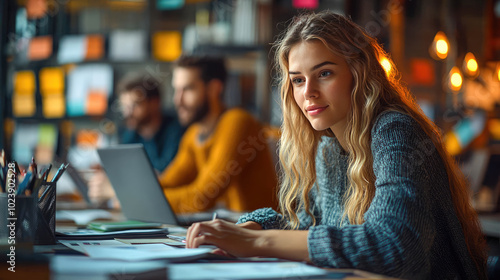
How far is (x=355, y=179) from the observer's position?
1295 millimetres

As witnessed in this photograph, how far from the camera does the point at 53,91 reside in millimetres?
4816

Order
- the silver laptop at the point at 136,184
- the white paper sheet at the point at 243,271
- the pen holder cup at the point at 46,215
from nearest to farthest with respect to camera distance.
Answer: the white paper sheet at the point at 243,271 < the pen holder cup at the point at 46,215 < the silver laptop at the point at 136,184

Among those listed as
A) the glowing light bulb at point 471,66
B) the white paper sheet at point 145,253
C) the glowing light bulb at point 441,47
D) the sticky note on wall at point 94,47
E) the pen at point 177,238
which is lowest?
the pen at point 177,238

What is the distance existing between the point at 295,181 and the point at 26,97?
393 centimetres

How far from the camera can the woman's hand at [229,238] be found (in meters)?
1.01

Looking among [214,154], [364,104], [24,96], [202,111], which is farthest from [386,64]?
[24,96]

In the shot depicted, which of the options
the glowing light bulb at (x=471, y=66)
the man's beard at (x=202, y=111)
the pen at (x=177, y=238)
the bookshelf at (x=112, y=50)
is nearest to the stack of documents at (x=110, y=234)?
the pen at (x=177, y=238)

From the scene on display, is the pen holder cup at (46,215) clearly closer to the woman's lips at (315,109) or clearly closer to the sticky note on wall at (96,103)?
the woman's lips at (315,109)

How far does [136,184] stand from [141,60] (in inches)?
131

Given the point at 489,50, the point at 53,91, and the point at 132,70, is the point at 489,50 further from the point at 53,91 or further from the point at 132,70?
the point at 53,91

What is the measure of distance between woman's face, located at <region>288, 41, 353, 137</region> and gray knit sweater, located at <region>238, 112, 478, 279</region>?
0.35 feet

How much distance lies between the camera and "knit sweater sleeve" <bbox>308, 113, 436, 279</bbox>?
0.94 m

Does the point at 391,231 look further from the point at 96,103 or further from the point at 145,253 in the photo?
the point at 96,103

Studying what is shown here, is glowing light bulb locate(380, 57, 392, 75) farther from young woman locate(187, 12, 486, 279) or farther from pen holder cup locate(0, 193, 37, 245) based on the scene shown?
pen holder cup locate(0, 193, 37, 245)
